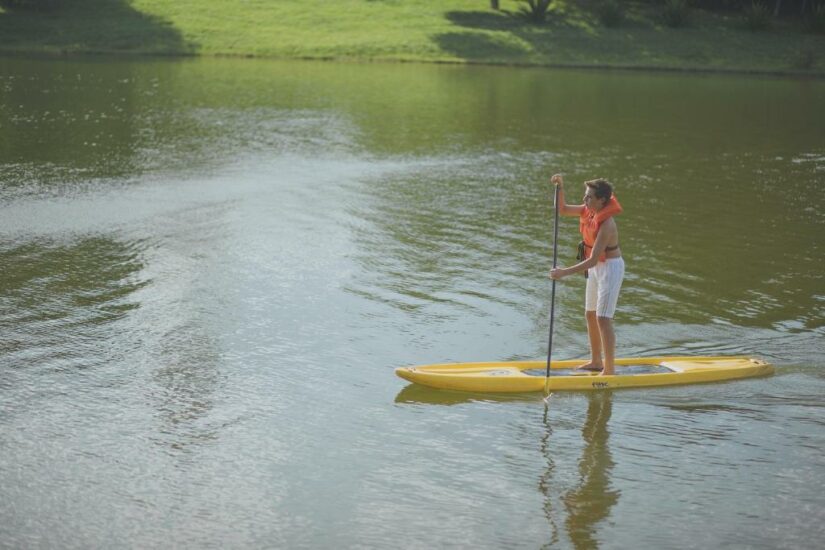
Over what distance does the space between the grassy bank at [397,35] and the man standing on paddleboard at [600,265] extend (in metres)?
33.7

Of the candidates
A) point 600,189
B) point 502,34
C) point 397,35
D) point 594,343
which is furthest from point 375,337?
point 502,34

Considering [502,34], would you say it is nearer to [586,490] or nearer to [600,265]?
[600,265]

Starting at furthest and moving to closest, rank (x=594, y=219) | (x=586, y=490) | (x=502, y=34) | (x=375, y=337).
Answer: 1. (x=502, y=34)
2. (x=375, y=337)
3. (x=594, y=219)
4. (x=586, y=490)

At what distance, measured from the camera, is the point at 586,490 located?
7.93 meters

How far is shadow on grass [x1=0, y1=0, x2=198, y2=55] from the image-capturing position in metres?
41.9

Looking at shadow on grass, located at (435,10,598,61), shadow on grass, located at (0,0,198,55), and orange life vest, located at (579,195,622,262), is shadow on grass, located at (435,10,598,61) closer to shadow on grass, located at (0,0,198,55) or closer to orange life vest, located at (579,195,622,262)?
shadow on grass, located at (0,0,198,55)

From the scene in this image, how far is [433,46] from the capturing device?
143ft

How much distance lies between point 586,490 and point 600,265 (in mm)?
2631

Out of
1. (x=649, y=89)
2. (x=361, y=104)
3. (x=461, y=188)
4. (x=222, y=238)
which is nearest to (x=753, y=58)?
(x=649, y=89)

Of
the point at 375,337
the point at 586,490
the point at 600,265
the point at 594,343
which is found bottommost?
the point at 586,490

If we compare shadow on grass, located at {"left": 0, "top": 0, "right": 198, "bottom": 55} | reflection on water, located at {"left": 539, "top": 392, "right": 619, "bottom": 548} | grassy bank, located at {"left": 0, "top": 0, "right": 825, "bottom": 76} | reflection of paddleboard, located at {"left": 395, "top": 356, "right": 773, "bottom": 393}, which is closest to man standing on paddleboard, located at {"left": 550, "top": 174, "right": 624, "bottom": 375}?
reflection of paddleboard, located at {"left": 395, "top": 356, "right": 773, "bottom": 393}

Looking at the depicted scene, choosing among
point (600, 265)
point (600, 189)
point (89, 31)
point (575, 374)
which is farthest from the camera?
point (89, 31)

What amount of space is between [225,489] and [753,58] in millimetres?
41274

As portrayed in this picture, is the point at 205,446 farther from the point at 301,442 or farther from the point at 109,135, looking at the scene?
the point at 109,135
